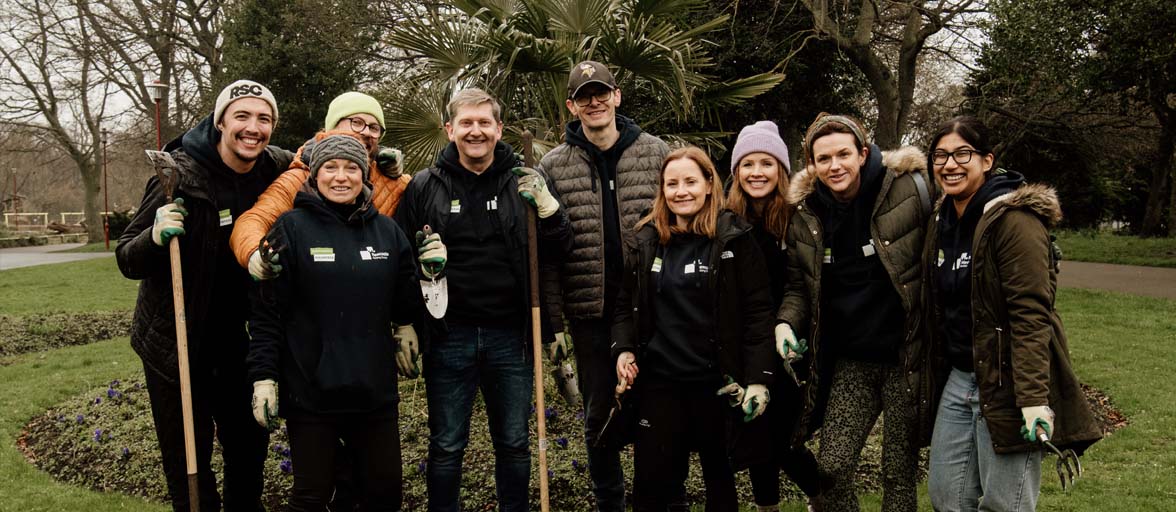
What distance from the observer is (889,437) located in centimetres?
347

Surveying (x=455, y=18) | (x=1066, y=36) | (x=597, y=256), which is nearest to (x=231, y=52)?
(x=455, y=18)

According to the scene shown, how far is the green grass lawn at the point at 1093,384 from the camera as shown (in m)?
5.07

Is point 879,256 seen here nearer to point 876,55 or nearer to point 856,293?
point 856,293

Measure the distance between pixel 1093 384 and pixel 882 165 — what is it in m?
5.97

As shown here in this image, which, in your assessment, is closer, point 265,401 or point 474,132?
point 265,401

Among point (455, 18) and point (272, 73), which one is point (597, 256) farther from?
point (272, 73)

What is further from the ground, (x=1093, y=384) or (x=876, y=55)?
(x=876, y=55)

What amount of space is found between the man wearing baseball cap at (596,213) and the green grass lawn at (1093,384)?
166 cm

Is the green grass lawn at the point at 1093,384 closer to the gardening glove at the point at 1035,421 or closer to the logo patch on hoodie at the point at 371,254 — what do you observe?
the gardening glove at the point at 1035,421

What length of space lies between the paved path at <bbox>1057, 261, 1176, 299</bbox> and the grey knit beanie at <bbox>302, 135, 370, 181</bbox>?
13.4 meters

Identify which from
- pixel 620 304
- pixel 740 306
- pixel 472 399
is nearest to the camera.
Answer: pixel 740 306

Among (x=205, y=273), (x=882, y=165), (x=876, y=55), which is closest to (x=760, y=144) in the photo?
(x=882, y=165)

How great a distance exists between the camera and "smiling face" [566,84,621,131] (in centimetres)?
398

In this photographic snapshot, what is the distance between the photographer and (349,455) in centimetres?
351
